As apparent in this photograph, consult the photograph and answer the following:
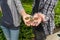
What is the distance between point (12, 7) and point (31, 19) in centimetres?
92

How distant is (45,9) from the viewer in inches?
132

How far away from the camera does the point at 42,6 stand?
3.35m

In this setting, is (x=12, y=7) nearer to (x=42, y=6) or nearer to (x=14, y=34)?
(x=14, y=34)

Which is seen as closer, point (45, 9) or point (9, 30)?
point (45, 9)

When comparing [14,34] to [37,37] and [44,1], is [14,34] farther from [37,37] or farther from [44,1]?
[44,1]

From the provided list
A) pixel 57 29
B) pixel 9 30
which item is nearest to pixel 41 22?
pixel 9 30

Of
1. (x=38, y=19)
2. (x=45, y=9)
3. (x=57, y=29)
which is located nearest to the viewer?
(x=38, y=19)

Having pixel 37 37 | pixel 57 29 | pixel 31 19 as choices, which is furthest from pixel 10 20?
pixel 57 29

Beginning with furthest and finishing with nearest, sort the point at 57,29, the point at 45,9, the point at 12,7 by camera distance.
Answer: the point at 57,29
the point at 12,7
the point at 45,9

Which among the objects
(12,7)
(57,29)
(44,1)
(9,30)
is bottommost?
(57,29)

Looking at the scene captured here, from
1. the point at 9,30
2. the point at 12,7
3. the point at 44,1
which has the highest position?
the point at 44,1

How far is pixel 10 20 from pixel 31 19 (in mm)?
1014

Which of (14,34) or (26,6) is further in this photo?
(26,6)

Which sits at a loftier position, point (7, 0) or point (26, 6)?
point (7, 0)
